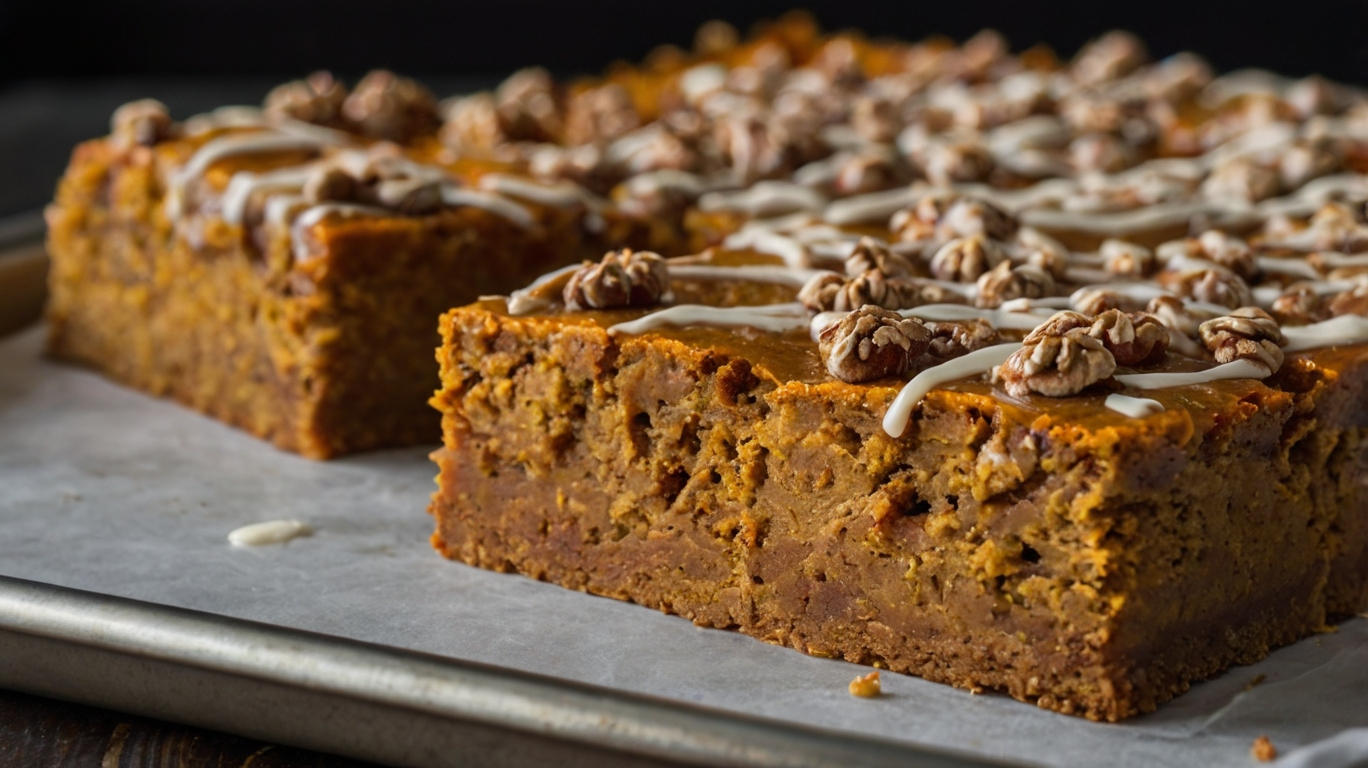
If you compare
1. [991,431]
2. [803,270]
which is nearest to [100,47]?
[803,270]

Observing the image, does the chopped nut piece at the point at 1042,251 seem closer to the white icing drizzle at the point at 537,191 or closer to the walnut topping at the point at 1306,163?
the walnut topping at the point at 1306,163

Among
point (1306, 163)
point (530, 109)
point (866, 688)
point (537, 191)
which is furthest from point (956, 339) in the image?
point (530, 109)

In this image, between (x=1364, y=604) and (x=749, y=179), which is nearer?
(x=1364, y=604)

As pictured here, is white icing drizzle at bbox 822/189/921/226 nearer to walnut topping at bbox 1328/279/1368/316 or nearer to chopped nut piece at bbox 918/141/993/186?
chopped nut piece at bbox 918/141/993/186

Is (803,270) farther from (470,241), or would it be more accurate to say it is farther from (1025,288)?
(470,241)

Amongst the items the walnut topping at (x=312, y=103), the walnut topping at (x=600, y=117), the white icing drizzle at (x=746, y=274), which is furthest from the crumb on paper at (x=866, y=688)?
the walnut topping at (x=312, y=103)

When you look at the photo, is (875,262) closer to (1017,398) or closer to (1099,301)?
(1099,301)
